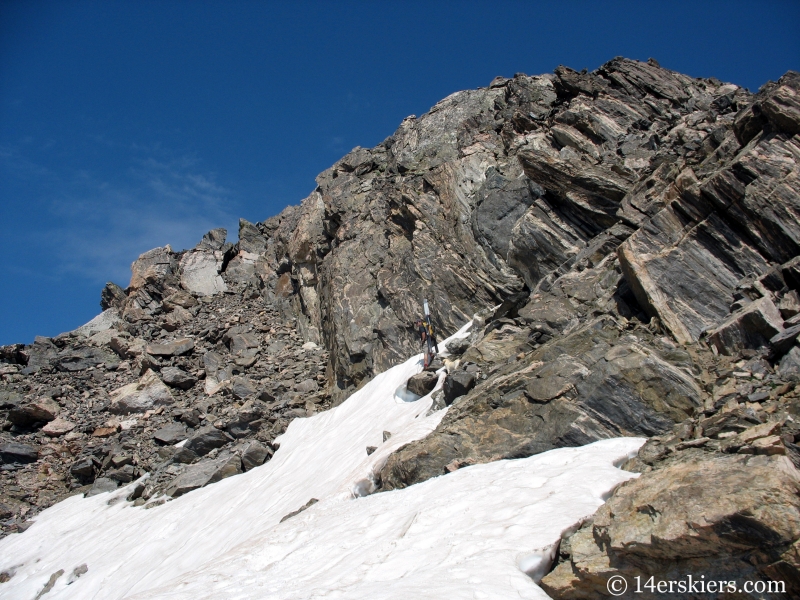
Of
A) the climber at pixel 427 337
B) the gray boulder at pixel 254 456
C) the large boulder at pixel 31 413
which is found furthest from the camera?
the large boulder at pixel 31 413

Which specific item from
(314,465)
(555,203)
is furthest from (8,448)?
(555,203)

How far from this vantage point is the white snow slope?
8.66 meters

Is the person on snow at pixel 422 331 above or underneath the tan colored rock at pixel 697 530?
above

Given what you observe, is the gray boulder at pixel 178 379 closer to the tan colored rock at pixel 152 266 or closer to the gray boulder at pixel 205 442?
the gray boulder at pixel 205 442

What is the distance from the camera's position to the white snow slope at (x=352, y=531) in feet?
28.4

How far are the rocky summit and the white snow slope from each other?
2.42ft

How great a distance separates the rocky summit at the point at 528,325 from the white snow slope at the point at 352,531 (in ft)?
2.42

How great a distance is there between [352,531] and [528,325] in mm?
9182

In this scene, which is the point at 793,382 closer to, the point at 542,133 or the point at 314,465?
the point at 314,465

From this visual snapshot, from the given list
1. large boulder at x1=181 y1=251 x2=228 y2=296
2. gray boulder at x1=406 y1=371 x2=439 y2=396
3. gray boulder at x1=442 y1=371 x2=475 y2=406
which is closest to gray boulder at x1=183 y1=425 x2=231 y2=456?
gray boulder at x1=406 y1=371 x2=439 y2=396

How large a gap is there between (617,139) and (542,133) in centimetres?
387

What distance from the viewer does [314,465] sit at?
858 inches

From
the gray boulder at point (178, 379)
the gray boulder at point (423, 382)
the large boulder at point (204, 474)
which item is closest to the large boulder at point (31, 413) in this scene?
the gray boulder at point (178, 379)

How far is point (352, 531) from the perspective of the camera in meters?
11.6
